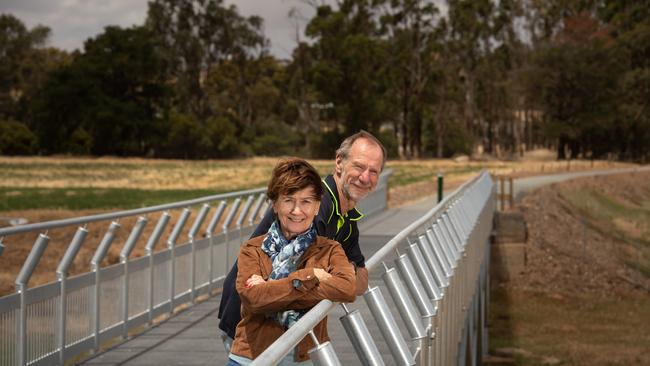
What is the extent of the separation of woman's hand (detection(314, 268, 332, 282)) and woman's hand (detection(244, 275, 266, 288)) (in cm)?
20

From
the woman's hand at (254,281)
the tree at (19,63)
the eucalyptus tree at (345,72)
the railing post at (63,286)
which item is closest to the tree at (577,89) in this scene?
the eucalyptus tree at (345,72)

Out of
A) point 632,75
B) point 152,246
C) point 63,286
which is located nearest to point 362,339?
point 63,286

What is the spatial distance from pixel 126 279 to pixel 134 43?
278ft

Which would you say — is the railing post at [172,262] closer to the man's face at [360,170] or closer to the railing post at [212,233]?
the railing post at [212,233]

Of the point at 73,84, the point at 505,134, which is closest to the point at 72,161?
the point at 73,84

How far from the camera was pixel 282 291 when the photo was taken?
181 inches

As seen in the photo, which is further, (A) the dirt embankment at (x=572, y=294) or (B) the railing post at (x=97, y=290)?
(A) the dirt embankment at (x=572, y=294)

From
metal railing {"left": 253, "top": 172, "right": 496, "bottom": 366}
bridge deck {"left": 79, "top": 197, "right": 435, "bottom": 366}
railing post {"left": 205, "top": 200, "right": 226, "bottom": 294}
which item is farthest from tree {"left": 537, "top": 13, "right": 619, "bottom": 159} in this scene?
bridge deck {"left": 79, "top": 197, "right": 435, "bottom": 366}

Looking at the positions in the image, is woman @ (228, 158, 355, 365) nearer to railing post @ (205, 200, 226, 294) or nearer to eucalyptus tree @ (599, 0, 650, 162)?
railing post @ (205, 200, 226, 294)

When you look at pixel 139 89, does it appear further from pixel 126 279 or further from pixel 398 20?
pixel 126 279

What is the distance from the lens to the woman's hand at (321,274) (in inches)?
183

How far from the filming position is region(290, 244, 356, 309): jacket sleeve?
459 centimetres

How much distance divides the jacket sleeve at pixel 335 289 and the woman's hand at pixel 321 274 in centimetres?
2

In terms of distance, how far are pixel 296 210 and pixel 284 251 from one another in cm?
17
